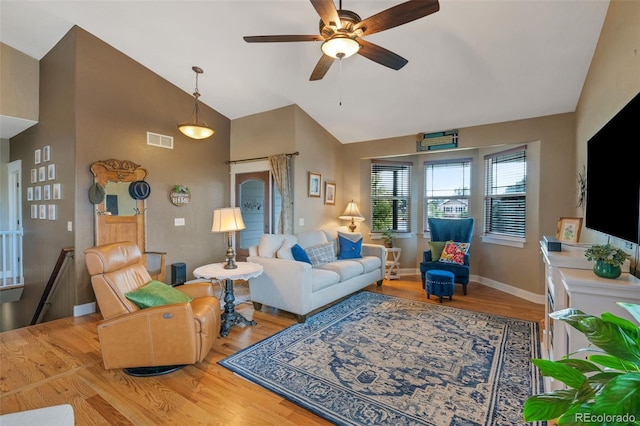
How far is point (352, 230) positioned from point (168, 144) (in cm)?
354

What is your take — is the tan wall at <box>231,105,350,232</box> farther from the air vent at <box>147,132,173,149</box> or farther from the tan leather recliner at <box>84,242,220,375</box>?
the tan leather recliner at <box>84,242,220,375</box>

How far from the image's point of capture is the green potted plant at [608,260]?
5.28ft

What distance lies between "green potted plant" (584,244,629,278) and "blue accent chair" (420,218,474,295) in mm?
2881

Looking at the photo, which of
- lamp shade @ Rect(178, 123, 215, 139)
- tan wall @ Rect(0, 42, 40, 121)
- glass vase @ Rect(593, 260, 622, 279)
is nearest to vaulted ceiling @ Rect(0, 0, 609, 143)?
tan wall @ Rect(0, 42, 40, 121)

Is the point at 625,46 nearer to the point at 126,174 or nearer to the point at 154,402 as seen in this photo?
the point at 154,402

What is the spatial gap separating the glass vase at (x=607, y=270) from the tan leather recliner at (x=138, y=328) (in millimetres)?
2747

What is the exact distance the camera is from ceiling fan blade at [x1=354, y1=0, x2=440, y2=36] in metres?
1.85

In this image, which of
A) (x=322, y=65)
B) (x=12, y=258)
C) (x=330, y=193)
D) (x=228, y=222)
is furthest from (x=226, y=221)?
(x=12, y=258)

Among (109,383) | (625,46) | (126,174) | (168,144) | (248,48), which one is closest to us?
(625,46)

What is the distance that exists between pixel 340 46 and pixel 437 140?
3.23m

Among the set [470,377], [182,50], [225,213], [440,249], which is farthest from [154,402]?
[440,249]

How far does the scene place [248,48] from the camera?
3512 millimetres

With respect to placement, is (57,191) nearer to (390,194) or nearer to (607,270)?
(390,194)

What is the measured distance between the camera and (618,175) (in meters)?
1.83
